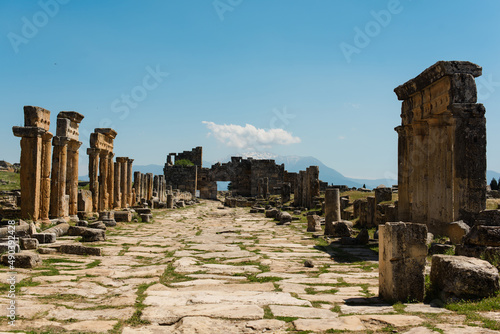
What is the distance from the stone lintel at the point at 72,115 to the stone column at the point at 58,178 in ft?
2.94

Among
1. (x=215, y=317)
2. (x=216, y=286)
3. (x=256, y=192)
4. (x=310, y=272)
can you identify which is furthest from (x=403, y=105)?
(x=256, y=192)

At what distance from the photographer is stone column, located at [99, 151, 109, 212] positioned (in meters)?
19.3

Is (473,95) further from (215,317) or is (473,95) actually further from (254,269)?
(215,317)

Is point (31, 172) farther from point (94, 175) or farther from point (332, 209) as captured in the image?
point (332, 209)

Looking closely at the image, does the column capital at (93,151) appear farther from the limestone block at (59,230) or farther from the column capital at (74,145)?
the limestone block at (59,230)

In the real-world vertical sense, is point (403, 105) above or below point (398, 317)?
above

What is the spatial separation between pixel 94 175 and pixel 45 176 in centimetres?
519

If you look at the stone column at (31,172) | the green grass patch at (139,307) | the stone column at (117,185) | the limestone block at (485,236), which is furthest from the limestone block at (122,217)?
Result: the limestone block at (485,236)

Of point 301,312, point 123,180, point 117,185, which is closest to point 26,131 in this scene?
point 117,185

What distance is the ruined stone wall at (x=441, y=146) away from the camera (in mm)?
9602

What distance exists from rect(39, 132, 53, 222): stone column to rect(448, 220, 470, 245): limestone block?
35.7 ft

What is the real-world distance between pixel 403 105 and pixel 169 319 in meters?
11.0

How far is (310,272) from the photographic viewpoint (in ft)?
24.0

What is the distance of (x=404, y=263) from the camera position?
526cm
